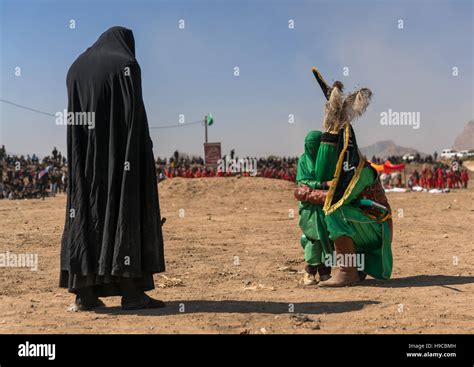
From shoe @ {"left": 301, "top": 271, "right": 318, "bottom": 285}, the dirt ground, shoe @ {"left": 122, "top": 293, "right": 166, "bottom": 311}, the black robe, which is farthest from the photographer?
shoe @ {"left": 301, "top": 271, "right": 318, "bottom": 285}

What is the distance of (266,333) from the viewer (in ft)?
17.5

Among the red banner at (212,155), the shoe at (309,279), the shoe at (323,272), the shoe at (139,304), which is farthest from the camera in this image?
the red banner at (212,155)

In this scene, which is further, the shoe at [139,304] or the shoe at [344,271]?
the shoe at [344,271]

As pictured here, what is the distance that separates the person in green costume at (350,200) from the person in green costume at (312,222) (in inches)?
4.8

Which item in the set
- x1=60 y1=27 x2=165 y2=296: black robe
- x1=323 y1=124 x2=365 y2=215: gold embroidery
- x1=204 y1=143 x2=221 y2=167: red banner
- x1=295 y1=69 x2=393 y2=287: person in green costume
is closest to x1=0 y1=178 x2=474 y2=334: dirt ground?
x1=295 y1=69 x2=393 y2=287: person in green costume

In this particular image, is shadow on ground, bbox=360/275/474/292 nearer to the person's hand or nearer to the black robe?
the person's hand

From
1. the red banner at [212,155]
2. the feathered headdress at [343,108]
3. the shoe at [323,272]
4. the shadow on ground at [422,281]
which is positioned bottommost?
the shadow on ground at [422,281]

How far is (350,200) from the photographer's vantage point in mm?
8008

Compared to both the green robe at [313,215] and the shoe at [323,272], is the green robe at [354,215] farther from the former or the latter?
the shoe at [323,272]

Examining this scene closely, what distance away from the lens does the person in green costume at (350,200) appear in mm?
7977

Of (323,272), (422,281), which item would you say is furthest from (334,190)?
(422,281)

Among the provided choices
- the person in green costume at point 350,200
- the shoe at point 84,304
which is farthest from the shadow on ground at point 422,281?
the shoe at point 84,304

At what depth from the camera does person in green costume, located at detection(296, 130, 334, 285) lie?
8180 mm

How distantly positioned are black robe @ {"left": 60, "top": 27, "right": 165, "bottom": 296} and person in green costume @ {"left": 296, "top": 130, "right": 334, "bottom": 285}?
260cm
